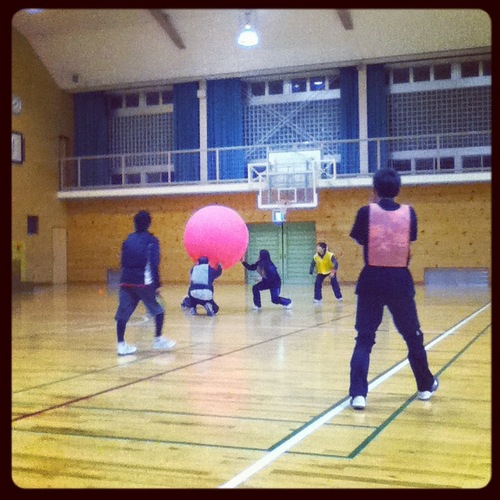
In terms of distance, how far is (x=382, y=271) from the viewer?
4508mm

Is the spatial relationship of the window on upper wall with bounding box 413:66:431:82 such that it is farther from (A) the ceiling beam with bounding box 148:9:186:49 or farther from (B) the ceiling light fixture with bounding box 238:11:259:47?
(A) the ceiling beam with bounding box 148:9:186:49

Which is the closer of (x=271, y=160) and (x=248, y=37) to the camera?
(x=248, y=37)

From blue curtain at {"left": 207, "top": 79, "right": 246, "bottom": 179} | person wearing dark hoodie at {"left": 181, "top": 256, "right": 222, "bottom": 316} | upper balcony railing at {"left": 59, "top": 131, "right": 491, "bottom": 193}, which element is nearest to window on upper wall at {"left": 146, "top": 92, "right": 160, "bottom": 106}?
upper balcony railing at {"left": 59, "top": 131, "right": 491, "bottom": 193}

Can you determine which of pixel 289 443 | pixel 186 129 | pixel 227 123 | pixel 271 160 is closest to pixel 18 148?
pixel 186 129

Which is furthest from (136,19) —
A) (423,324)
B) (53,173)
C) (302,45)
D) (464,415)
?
(464,415)

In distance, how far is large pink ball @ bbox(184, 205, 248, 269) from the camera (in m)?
10.9

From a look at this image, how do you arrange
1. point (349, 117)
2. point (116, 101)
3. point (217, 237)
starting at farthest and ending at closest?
point (116, 101), point (349, 117), point (217, 237)

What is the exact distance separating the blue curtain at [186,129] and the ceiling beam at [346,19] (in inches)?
234

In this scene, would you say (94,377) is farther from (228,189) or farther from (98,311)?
(228,189)

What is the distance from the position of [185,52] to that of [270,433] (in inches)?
779

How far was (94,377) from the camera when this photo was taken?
19.3 feet

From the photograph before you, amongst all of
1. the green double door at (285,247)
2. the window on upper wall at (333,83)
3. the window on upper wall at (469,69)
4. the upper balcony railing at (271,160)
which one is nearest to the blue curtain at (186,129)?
the upper balcony railing at (271,160)

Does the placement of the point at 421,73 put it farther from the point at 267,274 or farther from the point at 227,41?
the point at 267,274

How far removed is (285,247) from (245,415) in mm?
18939
